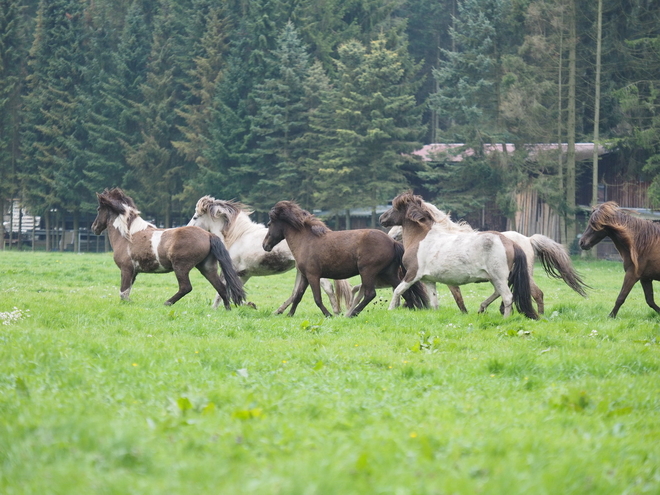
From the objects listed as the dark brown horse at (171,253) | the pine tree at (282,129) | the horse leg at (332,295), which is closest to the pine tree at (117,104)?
the pine tree at (282,129)

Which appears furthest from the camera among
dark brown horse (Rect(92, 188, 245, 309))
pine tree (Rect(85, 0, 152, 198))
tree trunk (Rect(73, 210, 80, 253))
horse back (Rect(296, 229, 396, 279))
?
tree trunk (Rect(73, 210, 80, 253))

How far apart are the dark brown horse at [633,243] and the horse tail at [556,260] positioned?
104 cm

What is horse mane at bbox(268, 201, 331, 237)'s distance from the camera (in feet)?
40.4

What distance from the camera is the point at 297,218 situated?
12.4 meters

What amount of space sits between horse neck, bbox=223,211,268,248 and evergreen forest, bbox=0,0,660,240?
2413 centimetres

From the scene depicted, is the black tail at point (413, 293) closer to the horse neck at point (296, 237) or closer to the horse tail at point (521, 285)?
the horse neck at point (296, 237)

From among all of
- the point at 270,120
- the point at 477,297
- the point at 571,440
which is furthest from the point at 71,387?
the point at 270,120

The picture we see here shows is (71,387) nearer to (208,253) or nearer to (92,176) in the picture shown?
(208,253)

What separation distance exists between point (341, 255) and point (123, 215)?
14.8 ft

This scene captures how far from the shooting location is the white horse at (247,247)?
1377 cm

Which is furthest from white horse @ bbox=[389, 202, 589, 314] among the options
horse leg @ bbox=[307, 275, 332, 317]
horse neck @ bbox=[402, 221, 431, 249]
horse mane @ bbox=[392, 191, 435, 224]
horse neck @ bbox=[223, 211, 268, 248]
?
horse neck @ bbox=[223, 211, 268, 248]

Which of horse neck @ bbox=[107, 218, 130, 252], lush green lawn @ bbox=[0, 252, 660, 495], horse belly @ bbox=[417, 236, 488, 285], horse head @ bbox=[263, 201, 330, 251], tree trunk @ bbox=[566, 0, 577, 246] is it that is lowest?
lush green lawn @ bbox=[0, 252, 660, 495]

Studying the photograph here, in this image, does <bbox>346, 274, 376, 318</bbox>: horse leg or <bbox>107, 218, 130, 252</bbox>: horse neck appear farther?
<bbox>107, 218, 130, 252</bbox>: horse neck

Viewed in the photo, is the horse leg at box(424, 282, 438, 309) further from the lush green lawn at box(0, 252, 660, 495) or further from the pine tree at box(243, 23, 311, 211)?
the pine tree at box(243, 23, 311, 211)
